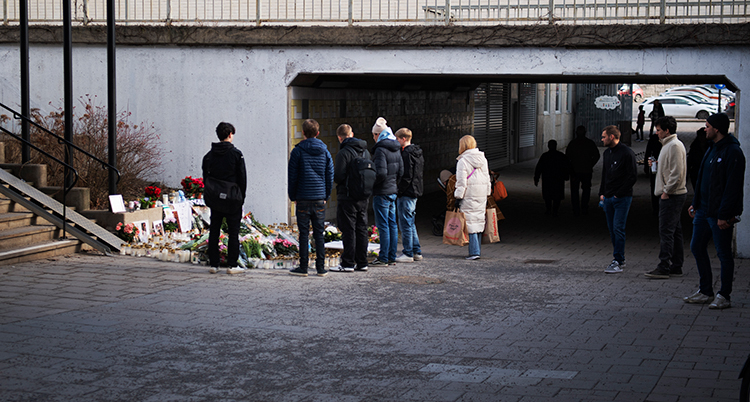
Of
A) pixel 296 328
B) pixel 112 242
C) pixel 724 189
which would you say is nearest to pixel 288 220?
pixel 112 242

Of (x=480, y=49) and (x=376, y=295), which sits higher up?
(x=480, y=49)

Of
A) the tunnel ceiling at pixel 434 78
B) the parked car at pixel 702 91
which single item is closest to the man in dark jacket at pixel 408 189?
the tunnel ceiling at pixel 434 78

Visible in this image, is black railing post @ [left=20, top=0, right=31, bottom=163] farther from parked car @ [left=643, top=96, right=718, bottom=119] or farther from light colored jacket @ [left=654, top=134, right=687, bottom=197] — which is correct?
parked car @ [left=643, top=96, right=718, bottom=119]

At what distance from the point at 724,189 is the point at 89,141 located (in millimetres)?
9059

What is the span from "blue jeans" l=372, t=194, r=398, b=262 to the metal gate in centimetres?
1538

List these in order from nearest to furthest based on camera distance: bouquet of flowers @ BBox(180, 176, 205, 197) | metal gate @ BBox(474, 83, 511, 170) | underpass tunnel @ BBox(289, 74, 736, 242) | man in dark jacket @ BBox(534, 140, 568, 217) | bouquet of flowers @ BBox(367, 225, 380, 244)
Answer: bouquet of flowers @ BBox(367, 225, 380, 244)
bouquet of flowers @ BBox(180, 176, 205, 197)
underpass tunnel @ BBox(289, 74, 736, 242)
man in dark jacket @ BBox(534, 140, 568, 217)
metal gate @ BBox(474, 83, 511, 170)

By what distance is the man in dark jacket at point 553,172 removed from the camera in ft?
52.4

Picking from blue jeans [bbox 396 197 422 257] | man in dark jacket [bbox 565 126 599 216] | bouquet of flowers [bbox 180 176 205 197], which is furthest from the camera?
man in dark jacket [bbox 565 126 599 216]

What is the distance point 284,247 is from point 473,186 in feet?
8.55

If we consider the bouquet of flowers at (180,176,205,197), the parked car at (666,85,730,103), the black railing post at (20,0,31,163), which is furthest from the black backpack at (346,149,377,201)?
the parked car at (666,85,730,103)

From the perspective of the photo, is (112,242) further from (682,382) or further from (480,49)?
(682,382)

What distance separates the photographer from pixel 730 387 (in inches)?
215

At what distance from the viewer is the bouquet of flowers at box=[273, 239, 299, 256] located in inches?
430

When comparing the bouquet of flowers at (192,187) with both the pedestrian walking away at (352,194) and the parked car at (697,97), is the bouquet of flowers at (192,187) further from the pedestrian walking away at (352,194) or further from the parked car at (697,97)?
the parked car at (697,97)
